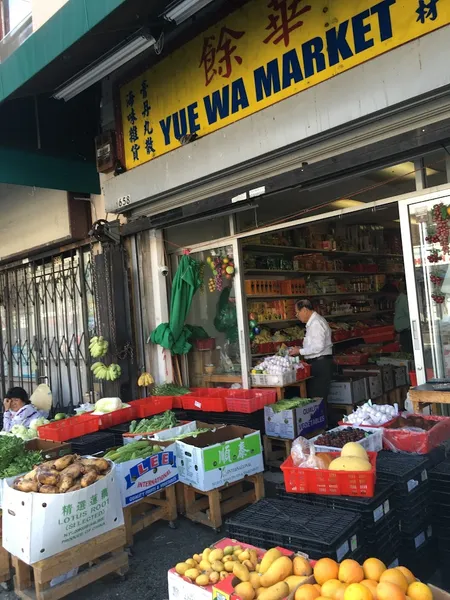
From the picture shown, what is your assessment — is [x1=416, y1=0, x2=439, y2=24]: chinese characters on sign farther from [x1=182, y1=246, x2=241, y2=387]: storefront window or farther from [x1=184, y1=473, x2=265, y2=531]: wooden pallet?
[x1=184, y1=473, x2=265, y2=531]: wooden pallet

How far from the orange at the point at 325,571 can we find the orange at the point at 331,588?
0.07 metres

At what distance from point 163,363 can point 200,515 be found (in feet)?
8.81

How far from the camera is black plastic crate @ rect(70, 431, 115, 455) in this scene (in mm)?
4867

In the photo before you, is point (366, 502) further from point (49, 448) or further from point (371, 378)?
point (371, 378)

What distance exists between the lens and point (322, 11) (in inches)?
166

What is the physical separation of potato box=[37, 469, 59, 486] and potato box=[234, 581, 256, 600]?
1.78 meters

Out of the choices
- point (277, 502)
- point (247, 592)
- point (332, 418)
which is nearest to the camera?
point (247, 592)

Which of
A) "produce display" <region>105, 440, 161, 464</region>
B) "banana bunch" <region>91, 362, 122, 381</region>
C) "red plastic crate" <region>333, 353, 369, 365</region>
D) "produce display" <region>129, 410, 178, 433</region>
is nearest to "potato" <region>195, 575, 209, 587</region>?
"produce display" <region>105, 440, 161, 464</region>

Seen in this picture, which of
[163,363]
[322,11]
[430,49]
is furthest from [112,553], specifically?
[322,11]

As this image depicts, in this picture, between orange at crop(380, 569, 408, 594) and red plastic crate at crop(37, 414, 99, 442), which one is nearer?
orange at crop(380, 569, 408, 594)

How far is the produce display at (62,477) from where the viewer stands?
3.29 meters

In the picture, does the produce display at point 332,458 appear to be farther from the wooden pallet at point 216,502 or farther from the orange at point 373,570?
the wooden pallet at point 216,502

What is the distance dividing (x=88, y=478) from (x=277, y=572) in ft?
5.77

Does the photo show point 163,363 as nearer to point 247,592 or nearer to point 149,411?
point 149,411
